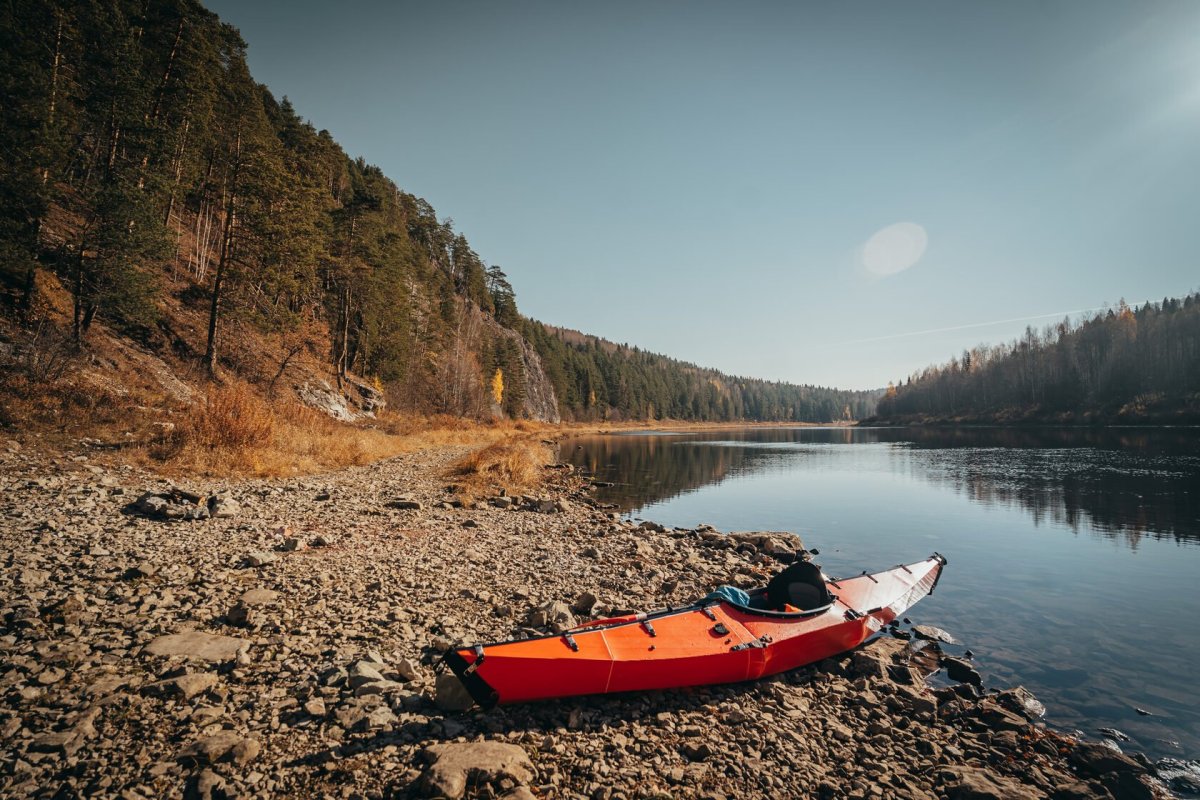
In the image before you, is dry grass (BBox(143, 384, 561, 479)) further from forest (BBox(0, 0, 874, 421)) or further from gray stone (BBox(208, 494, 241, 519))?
forest (BBox(0, 0, 874, 421))

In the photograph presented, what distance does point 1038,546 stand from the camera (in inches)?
563

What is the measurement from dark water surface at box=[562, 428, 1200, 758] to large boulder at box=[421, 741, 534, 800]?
22.8 feet

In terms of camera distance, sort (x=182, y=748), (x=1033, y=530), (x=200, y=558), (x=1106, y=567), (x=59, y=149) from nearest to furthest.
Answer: (x=182, y=748) → (x=200, y=558) → (x=1106, y=567) → (x=59, y=149) → (x=1033, y=530)

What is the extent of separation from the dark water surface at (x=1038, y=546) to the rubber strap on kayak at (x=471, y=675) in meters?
7.19

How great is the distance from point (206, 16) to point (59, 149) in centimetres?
1439

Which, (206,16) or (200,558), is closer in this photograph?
(200,558)

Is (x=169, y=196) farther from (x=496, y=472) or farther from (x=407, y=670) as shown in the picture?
(x=407, y=670)

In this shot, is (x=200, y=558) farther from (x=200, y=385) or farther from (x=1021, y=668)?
→ (x=200, y=385)

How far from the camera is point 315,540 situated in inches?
341

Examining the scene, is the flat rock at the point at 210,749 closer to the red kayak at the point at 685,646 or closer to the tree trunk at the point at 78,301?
the red kayak at the point at 685,646

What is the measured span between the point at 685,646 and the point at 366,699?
132 inches

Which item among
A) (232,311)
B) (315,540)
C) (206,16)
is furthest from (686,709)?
(206,16)

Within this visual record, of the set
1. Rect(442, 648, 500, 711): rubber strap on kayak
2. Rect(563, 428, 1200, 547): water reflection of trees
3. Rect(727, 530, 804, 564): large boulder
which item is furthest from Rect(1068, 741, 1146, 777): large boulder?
Rect(563, 428, 1200, 547): water reflection of trees

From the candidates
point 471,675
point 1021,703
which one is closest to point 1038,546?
point 1021,703
